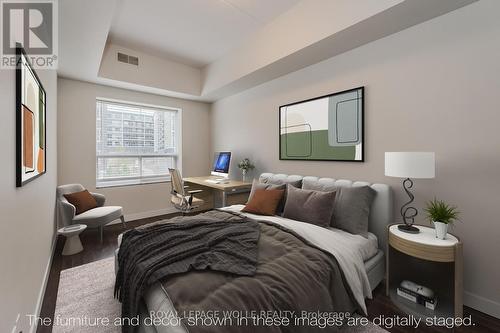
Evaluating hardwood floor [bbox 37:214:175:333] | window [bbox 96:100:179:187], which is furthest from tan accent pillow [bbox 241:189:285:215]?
window [bbox 96:100:179:187]

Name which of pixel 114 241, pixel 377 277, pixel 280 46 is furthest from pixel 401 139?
pixel 114 241

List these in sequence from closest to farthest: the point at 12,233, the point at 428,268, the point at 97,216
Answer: the point at 12,233, the point at 428,268, the point at 97,216

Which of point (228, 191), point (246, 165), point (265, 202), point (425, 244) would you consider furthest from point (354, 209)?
point (246, 165)

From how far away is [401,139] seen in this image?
85.9 inches

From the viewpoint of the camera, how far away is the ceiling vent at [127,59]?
11.3 feet

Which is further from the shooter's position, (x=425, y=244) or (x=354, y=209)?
(x=354, y=209)

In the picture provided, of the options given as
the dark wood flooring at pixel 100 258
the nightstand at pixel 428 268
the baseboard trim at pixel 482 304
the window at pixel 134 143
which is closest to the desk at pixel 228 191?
the window at pixel 134 143

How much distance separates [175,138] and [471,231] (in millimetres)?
4746

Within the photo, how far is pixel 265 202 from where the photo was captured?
2510mm

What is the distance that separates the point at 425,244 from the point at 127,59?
444 cm

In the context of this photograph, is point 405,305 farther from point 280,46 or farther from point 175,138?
point 175,138

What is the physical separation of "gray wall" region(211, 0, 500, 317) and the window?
3.46 meters

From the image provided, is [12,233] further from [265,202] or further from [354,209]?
[354,209]

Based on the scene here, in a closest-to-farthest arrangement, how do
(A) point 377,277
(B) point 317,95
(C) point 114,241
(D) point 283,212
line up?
(A) point 377,277 → (D) point 283,212 → (B) point 317,95 → (C) point 114,241
